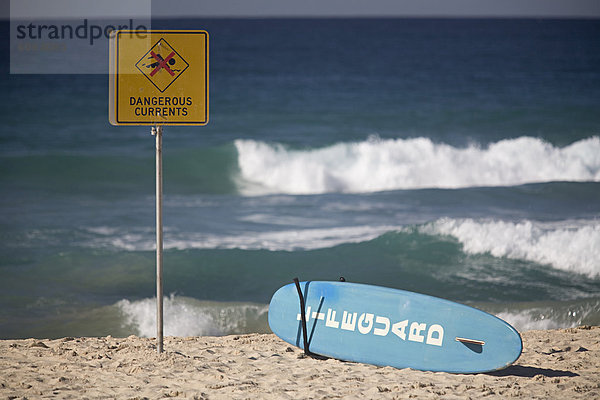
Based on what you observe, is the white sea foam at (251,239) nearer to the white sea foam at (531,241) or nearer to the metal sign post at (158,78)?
the white sea foam at (531,241)

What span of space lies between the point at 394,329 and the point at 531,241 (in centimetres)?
498

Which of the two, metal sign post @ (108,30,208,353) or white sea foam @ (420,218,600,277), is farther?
white sea foam @ (420,218,600,277)

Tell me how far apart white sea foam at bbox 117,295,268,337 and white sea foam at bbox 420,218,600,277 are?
3.40 meters

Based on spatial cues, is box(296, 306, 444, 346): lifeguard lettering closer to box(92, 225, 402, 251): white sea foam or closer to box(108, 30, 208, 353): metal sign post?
box(108, 30, 208, 353): metal sign post

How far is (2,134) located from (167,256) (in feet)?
37.6

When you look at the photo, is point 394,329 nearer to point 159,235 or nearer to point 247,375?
point 247,375

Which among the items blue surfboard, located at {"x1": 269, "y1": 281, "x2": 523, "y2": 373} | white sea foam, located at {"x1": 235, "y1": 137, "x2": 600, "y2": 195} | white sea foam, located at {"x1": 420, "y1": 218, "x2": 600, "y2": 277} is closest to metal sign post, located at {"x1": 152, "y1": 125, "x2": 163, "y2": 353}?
blue surfboard, located at {"x1": 269, "y1": 281, "x2": 523, "y2": 373}

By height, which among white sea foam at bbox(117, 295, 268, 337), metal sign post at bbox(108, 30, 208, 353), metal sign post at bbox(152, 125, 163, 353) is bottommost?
white sea foam at bbox(117, 295, 268, 337)

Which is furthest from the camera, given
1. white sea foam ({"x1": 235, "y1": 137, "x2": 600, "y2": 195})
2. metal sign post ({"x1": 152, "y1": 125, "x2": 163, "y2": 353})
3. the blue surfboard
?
white sea foam ({"x1": 235, "y1": 137, "x2": 600, "y2": 195})

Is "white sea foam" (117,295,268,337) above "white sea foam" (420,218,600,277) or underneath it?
underneath

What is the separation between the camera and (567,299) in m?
6.97

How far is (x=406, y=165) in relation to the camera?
16484 mm

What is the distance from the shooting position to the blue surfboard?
13.8 ft

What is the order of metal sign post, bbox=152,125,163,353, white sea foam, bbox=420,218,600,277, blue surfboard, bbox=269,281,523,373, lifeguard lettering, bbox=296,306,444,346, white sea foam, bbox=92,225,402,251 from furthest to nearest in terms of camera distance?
white sea foam, bbox=92,225,402,251 → white sea foam, bbox=420,218,600,277 → metal sign post, bbox=152,125,163,353 → lifeguard lettering, bbox=296,306,444,346 → blue surfboard, bbox=269,281,523,373
